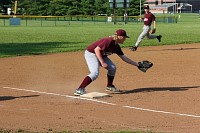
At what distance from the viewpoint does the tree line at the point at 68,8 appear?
9756 centimetres

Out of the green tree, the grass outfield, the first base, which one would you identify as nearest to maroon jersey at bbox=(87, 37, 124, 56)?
the first base

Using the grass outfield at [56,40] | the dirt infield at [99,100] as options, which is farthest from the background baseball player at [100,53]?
the grass outfield at [56,40]

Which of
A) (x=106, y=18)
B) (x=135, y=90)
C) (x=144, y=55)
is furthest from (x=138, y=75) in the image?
(x=106, y=18)

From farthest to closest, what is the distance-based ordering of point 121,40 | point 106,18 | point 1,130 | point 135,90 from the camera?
point 106,18 < point 135,90 < point 121,40 < point 1,130

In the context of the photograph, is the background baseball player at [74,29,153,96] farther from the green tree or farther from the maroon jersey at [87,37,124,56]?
the green tree

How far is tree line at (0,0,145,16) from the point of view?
97.6 m

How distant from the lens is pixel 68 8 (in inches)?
3804

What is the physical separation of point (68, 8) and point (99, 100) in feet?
286

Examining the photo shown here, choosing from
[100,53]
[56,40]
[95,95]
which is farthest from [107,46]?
[56,40]

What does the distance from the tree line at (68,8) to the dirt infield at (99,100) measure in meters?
80.6

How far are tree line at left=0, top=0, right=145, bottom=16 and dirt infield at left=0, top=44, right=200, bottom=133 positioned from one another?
8056 cm

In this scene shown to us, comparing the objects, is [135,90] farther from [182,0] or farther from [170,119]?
[182,0]

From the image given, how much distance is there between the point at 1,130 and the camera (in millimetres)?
7277

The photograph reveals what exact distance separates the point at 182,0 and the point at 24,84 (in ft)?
537
